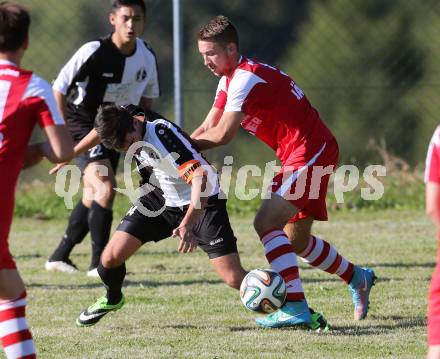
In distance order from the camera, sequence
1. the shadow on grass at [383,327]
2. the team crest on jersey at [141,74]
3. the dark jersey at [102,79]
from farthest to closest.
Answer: the team crest on jersey at [141,74] < the dark jersey at [102,79] < the shadow on grass at [383,327]

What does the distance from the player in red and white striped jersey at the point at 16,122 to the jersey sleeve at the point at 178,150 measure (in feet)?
4.01

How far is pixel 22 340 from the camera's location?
377 cm

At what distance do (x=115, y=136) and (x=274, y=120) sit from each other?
38.7 inches

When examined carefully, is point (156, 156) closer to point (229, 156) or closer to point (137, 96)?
point (137, 96)

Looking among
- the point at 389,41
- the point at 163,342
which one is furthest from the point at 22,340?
the point at 389,41

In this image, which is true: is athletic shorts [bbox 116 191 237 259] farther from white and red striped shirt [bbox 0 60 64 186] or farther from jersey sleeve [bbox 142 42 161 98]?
jersey sleeve [bbox 142 42 161 98]

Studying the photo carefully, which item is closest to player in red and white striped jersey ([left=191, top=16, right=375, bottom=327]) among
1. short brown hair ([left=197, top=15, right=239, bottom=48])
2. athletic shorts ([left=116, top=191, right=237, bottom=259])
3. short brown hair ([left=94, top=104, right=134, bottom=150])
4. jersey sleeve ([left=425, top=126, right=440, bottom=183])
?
short brown hair ([left=197, top=15, right=239, bottom=48])

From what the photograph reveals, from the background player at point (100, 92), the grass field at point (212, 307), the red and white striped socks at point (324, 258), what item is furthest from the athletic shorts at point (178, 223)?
the background player at point (100, 92)

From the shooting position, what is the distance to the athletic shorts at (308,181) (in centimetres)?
535

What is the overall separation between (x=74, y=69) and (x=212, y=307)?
2.30 m

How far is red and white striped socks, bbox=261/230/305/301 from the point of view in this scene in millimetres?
5258

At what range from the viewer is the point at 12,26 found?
3.72m

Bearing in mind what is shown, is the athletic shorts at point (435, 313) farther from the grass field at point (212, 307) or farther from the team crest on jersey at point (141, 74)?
the team crest on jersey at point (141, 74)

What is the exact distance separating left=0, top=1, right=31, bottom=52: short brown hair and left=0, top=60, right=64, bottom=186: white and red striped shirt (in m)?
0.08
